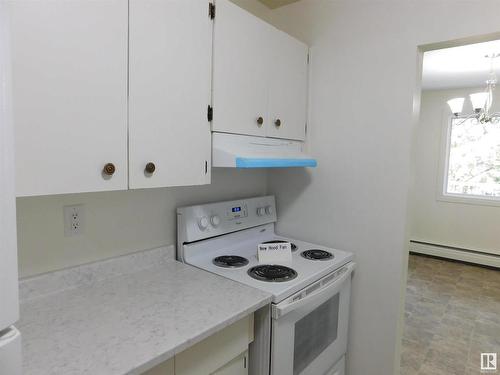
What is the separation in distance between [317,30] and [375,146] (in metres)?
0.79

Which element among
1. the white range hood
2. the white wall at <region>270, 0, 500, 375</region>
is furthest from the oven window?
the white range hood

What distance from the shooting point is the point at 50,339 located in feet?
3.10

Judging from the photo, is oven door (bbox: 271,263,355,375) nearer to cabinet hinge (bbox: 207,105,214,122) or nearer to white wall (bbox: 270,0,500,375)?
white wall (bbox: 270,0,500,375)

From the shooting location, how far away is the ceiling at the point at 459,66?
2.96 metres

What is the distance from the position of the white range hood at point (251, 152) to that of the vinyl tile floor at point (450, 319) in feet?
6.02

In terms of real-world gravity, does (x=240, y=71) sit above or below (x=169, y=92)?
above

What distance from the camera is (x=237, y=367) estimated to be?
1.25 m

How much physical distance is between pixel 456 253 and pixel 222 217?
14.4ft

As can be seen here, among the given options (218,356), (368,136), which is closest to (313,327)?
(218,356)

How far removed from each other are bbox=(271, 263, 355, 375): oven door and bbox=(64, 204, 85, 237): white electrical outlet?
856 millimetres

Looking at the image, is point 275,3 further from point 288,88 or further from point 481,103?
point 481,103

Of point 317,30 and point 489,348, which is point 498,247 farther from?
point 317,30

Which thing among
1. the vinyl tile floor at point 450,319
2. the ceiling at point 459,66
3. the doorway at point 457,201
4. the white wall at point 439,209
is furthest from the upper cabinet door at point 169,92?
the white wall at point 439,209

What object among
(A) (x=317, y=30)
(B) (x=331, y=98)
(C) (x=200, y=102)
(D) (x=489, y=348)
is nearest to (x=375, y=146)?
(B) (x=331, y=98)
